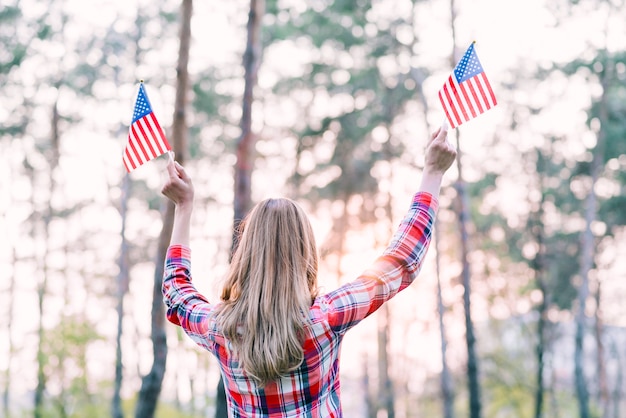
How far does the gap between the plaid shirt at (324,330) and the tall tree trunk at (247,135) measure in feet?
22.8

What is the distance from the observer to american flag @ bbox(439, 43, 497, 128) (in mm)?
3424

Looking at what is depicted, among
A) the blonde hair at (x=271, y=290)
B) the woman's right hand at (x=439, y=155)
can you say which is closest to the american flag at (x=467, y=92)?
the woman's right hand at (x=439, y=155)

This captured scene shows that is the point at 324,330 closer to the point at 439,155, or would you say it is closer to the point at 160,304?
the point at 439,155

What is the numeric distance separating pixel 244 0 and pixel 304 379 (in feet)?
57.6

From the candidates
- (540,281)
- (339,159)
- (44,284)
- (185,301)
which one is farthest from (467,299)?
(185,301)

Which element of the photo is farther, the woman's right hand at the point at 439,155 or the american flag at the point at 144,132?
the american flag at the point at 144,132

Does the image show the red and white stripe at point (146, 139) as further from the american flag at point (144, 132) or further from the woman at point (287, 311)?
the woman at point (287, 311)

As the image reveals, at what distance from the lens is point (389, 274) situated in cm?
195

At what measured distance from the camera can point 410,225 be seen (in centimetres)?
202

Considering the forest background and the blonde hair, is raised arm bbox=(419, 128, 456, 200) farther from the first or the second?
the forest background

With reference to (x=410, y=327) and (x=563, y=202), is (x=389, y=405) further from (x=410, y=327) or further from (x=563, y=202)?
(x=410, y=327)

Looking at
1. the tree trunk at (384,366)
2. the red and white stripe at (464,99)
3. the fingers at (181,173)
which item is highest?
the red and white stripe at (464,99)

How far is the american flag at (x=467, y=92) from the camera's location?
11.2ft

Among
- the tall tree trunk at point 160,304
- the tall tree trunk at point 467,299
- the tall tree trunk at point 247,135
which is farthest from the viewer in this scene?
the tall tree trunk at point 467,299
